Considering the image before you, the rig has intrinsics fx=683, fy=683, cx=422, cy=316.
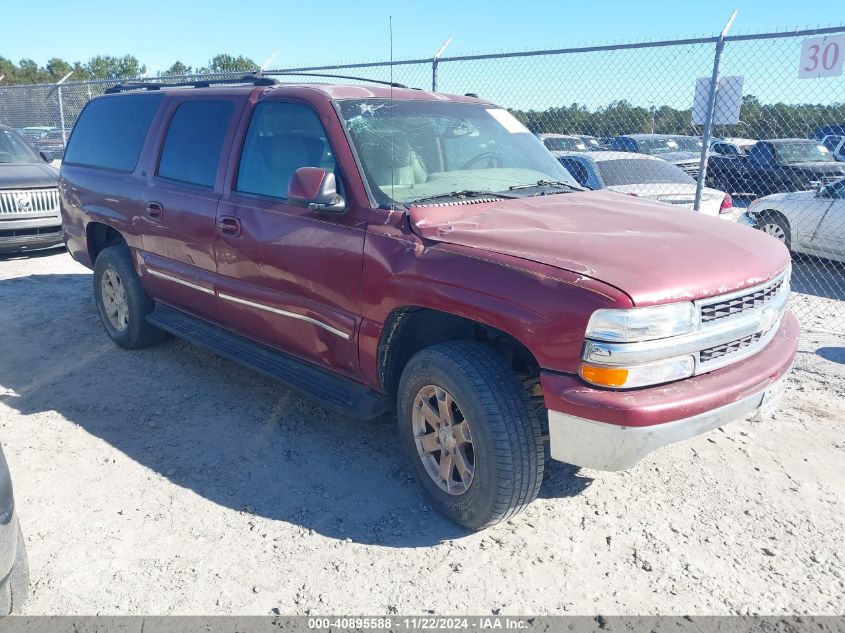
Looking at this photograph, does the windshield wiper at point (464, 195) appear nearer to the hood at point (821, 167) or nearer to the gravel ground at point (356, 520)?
the gravel ground at point (356, 520)

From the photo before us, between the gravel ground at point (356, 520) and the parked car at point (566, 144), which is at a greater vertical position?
the parked car at point (566, 144)

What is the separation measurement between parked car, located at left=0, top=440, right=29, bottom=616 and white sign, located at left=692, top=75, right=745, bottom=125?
6.17 meters

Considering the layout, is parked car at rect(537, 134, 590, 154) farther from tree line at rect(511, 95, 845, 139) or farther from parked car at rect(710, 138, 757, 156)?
tree line at rect(511, 95, 845, 139)

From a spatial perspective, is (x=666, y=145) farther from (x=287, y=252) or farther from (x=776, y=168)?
(x=287, y=252)

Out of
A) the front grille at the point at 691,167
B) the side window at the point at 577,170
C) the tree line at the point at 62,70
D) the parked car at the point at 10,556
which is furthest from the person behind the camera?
the tree line at the point at 62,70

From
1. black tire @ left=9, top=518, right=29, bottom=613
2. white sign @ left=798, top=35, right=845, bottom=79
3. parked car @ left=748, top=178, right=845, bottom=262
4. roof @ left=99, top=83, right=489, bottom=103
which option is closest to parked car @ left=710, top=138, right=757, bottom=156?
parked car @ left=748, top=178, right=845, bottom=262

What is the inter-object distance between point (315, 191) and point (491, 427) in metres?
1.44

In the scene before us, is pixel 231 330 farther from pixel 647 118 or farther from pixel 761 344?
pixel 647 118

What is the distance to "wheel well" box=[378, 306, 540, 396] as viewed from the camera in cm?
329

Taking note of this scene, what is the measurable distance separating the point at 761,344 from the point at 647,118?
304 inches

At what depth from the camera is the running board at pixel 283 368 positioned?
11.6 ft

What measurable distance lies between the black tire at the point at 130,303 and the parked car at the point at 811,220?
726cm

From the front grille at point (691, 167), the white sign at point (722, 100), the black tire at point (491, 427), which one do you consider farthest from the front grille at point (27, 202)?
the front grille at point (691, 167)

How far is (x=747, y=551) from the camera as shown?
3039 millimetres
